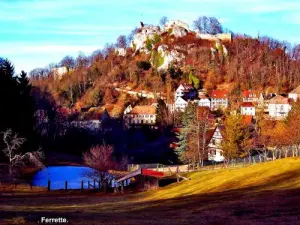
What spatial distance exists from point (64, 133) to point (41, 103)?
58.1 feet

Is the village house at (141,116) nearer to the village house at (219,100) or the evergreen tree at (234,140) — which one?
the village house at (219,100)

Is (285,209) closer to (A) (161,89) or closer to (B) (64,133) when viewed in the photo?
(B) (64,133)

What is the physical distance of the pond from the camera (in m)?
47.7

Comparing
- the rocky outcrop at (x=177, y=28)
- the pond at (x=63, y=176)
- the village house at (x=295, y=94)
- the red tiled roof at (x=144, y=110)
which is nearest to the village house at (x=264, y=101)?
the village house at (x=295, y=94)

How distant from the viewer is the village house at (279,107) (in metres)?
93.2

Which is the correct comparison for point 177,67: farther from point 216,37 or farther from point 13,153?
point 13,153

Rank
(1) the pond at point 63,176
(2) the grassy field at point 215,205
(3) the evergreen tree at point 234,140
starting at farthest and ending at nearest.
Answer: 1. (3) the evergreen tree at point 234,140
2. (1) the pond at point 63,176
3. (2) the grassy field at point 215,205

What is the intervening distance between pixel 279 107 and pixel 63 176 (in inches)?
2195

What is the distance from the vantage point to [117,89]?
396ft

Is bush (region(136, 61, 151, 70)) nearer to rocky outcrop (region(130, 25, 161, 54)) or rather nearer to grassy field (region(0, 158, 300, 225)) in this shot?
rocky outcrop (region(130, 25, 161, 54))

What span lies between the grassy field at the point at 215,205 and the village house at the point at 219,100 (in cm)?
6845

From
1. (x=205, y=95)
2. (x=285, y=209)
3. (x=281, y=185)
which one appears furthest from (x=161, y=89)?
(x=285, y=209)

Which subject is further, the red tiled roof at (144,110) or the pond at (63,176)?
the red tiled roof at (144,110)

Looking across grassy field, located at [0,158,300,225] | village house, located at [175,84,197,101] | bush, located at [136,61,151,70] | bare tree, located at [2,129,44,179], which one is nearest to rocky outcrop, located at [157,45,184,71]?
bush, located at [136,61,151,70]
